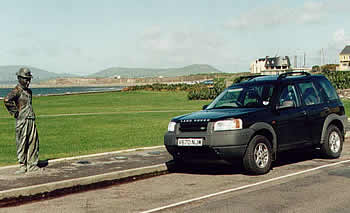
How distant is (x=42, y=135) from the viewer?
1842 centimetres

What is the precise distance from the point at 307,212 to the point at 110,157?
6.02 meters

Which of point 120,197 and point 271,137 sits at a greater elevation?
point 271,137

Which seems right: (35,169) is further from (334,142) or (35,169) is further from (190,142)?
(334,142)

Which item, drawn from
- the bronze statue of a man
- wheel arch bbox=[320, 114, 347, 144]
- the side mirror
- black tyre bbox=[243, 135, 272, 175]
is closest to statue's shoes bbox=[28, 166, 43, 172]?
the bronze statue of a man

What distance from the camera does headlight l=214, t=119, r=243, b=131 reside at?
9.09 meters

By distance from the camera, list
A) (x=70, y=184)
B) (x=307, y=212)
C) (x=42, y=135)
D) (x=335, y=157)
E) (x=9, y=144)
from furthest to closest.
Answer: (x=42, y=135), (x=9, y=144), (x=335, y=157), (x=70, y=184), (x=307, y=212)

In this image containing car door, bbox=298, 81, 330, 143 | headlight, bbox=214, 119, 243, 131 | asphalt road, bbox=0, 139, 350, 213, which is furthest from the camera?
car door, bbox=298, 81, 330, 143

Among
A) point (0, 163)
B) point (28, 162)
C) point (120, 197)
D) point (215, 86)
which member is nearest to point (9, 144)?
point (0, 163)

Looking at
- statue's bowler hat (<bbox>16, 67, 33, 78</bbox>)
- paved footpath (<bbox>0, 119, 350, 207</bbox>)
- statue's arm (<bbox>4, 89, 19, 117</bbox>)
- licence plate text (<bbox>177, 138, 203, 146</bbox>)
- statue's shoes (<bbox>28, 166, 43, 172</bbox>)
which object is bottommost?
paved footpath (<bbox>0, 119, 350, 207</bbox>)

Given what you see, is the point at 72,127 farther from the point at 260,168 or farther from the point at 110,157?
the point at 260,168

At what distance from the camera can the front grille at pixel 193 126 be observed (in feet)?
30.2

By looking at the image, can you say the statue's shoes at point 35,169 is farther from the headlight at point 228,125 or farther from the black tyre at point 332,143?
the black tyre at point 332,143

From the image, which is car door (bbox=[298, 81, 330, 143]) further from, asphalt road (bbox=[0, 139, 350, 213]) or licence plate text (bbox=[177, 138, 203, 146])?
licence plate text (bbox=[177, 138, 203, 146])

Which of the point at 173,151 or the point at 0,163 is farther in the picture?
the point at 0,163
